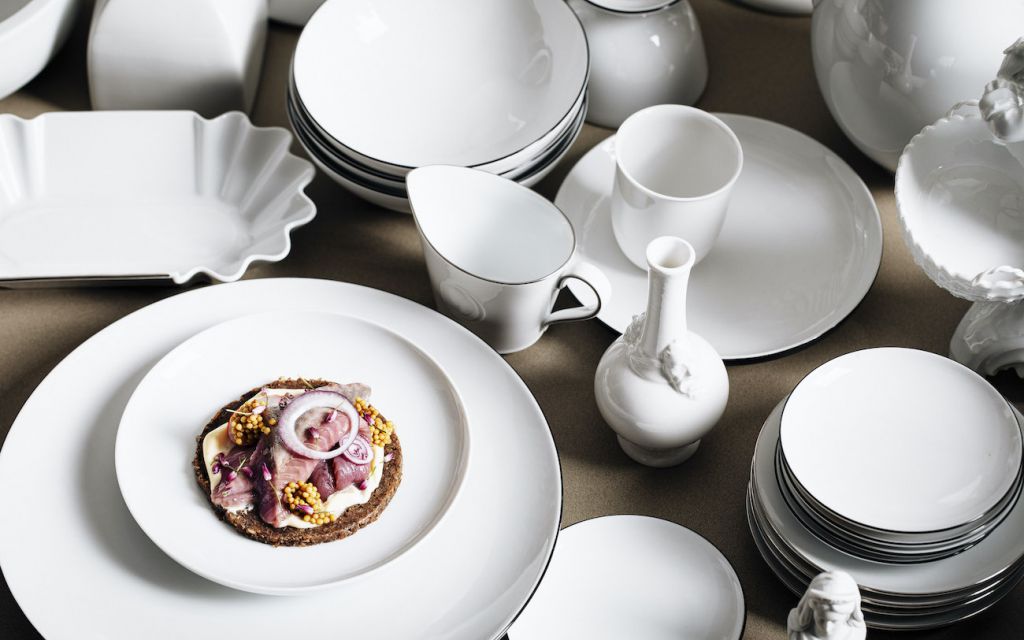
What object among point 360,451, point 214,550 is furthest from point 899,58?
point 214,550

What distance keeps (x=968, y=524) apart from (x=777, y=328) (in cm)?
27

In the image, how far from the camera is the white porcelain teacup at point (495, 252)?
2.86ft

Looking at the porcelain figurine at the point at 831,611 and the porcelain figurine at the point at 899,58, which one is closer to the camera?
the porcelain figurine at the point at 831,611

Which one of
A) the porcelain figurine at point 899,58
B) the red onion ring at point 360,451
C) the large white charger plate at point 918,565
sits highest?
the porcelain figurine at point 899,58

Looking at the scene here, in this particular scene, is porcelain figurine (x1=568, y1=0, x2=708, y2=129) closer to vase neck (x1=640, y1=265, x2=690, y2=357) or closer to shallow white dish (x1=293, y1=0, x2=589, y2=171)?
shallow white dish (x1=293, y1=0, x2=589, y2=171)

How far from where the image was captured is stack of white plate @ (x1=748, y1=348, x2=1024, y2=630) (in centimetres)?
70

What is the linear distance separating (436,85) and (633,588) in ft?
2.01

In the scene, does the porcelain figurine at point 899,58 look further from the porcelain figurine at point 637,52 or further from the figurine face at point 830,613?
the figurine face at point 830,613

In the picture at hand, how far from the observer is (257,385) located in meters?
0.82

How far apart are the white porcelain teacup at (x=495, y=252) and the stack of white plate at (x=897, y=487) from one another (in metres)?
0.22

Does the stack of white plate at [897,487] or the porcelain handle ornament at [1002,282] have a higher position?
the porcelain handle ornament at [1002,282]

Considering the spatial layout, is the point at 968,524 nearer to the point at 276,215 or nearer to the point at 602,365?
the point at 602,365

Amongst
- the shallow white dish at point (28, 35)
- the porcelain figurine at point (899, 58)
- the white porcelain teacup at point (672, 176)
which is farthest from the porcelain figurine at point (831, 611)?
the shallow white dish at point (28, 35)

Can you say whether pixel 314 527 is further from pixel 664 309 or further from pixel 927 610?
pixel 927 610
